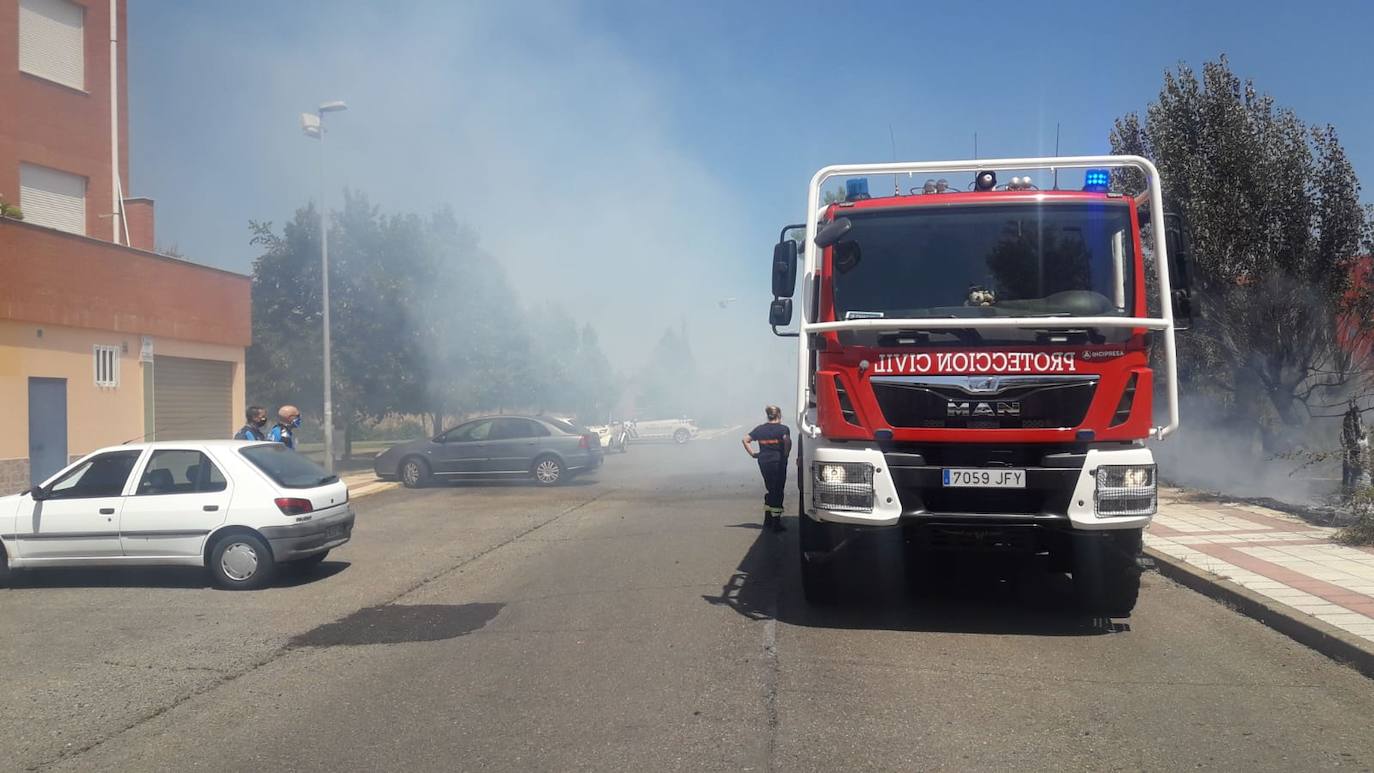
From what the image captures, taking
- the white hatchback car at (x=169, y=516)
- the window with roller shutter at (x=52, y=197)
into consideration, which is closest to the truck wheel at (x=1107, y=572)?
the white hatchback car at (x=169, y=516)

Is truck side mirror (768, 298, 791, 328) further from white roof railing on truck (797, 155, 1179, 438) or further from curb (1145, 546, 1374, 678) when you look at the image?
curb (1145, 546, 1374, 678)

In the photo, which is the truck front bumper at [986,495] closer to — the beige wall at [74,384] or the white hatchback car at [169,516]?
the white hatchback car at [169,516]

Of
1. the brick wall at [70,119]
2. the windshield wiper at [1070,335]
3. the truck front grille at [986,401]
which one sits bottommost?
the truck front grille at [986,401]

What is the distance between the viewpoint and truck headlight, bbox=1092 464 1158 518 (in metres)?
6.28

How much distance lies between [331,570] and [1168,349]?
7479mm

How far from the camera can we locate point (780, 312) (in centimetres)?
737

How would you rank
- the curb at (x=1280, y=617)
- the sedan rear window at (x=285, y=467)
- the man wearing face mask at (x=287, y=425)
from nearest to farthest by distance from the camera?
the curb at (x=1280, y=617) < the sedan rear window at (x=285, y=467) < the man wearing face mask at (x=287, y=425)

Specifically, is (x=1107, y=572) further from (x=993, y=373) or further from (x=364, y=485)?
(x=364, y=485)

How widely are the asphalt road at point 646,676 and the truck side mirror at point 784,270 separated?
1.88m

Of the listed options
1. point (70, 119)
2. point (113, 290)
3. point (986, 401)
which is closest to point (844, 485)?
point (986, 401)

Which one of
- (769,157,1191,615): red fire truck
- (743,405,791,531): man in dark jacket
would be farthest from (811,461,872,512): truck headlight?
(743,405,791,531): man in dark jacket

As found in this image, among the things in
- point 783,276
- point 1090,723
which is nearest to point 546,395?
point 783,276

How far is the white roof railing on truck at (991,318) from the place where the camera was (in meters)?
6.41

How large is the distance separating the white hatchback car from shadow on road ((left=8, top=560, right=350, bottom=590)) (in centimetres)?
27
